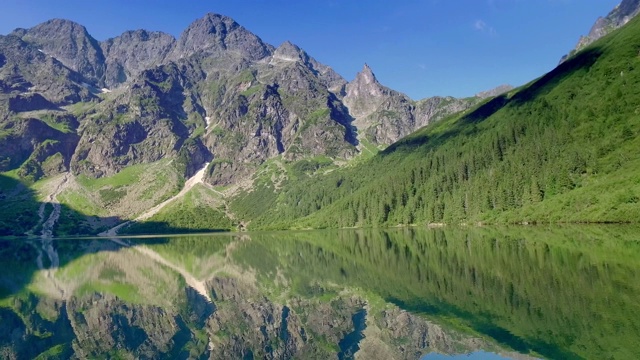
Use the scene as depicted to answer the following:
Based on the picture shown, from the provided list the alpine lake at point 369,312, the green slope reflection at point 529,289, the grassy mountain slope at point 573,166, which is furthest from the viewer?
the grassy mountain slope at point 573,166

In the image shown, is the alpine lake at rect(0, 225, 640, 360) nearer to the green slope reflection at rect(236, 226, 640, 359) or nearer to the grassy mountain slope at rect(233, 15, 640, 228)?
the green slope reflection at rect(236, 226, 640, 359)

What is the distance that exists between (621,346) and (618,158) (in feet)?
435

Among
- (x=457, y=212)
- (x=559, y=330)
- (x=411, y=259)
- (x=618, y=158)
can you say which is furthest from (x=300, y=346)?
(x=457, y=212)

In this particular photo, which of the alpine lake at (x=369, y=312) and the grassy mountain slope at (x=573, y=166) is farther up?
the grassy mountain slope at (x=573, y=166)

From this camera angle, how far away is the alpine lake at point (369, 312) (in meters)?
23.9

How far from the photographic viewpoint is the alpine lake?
78.5 feet

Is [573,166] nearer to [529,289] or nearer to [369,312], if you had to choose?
[529,289]

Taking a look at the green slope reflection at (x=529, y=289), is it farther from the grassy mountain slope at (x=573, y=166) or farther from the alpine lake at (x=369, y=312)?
the grassy mountain slope at (x=573, y=166)

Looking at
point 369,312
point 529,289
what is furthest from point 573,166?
point 369,312

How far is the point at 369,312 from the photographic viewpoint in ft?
114

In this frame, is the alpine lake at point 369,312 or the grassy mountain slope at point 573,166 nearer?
the alpine lake at point 369,312

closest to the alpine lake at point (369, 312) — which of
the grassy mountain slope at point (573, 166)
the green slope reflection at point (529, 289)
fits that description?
the green slope reflection at point (529, 289)

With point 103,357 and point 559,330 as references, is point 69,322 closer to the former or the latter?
point 103,357

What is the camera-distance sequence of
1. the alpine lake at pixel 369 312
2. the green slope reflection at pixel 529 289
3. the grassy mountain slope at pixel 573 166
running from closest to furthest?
the green slope reflection at pixel 529 289
the alpine lake at pixel 369 312
the grassy mountain slope at pixel 573 166
